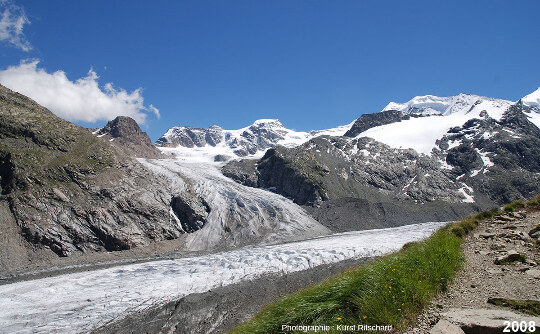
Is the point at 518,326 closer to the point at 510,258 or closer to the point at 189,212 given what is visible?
the point at 510,258

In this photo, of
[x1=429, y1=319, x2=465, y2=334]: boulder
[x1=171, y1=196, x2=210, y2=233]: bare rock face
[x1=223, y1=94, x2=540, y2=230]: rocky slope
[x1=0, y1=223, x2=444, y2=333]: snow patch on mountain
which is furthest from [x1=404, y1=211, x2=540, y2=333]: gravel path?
[x1=223, y1=94, x2=540, y2=230]: rocky slope

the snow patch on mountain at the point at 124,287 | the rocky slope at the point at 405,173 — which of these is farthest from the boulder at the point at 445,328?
the rocky slope at the point at 405,173

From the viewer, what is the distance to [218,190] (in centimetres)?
7838

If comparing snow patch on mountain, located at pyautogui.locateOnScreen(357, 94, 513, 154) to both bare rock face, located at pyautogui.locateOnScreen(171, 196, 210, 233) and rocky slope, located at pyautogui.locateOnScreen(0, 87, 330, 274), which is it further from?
bare rock face, located at pyautogui.locateOnScreen(171, 196, 210, 233)

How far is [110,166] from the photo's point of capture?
65062 millimetres

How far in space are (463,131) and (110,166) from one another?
16445 cm

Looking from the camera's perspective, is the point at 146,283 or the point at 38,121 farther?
the point at 38,121

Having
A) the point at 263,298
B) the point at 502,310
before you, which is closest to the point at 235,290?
the point at 263,298

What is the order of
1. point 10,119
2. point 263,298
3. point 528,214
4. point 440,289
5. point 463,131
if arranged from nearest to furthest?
point 440,289, point 528,214, point 263,298, point 10,119, point 463,131

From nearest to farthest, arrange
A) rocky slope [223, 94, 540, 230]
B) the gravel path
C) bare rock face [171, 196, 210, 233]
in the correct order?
1. the gravel path
2. bare rock face [171, 196, 210, 233]
3. rocky slope [223, 94, 540, 230]

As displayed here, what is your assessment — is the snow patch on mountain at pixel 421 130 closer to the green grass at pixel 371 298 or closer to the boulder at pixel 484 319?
the green grass at pixel 371 298

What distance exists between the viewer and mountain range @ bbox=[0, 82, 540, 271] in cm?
5019

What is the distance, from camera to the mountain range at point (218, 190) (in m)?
50.2

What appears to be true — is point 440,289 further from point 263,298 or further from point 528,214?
point 263,298
